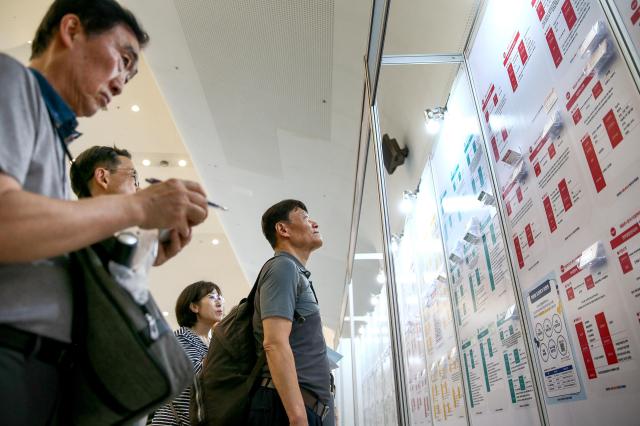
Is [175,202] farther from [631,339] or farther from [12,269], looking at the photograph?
[631,339]

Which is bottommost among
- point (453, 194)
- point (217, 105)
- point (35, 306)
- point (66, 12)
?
point (35, 306)

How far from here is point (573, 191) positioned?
1301 mm

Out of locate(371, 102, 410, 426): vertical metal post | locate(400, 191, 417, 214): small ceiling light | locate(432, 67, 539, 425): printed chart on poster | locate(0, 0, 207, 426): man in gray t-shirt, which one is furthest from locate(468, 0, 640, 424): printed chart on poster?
locate(400, 191, 417, 214): small ceiling light

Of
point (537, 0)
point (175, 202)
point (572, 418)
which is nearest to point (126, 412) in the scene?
point (175, 202)

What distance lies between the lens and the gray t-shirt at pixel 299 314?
134cm

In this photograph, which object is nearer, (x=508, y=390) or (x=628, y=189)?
(x=628, y=189)

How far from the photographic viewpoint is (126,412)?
27.3 inches

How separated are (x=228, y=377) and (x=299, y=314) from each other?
274mm

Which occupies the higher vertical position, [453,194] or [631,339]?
[453,194]

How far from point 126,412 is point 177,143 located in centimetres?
732

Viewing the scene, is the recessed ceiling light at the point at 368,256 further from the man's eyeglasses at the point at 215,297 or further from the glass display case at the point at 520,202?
the man's eyeglasses at the point at 215,297

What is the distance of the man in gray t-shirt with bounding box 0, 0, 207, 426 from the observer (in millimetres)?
574

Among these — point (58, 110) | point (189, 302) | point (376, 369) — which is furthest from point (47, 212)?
point (376, 369)

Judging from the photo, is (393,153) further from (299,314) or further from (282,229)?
(299,314)
